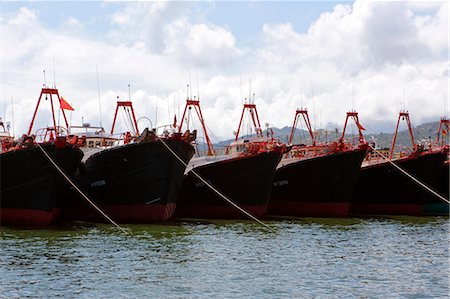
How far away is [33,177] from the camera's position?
30.7 metres

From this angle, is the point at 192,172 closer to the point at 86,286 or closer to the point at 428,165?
the point at 428,165

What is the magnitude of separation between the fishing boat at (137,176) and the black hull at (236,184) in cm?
403

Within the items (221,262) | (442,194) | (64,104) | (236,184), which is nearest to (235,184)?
(236,184)

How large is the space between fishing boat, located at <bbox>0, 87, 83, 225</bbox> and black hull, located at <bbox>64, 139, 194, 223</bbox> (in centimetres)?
232

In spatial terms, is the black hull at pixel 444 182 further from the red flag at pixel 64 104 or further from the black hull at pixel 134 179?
the red flag at pixel 64 104

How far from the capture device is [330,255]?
23.7 meters

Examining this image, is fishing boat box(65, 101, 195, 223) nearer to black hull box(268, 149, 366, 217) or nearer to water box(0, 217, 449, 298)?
water box(0, 217, 449, 298)

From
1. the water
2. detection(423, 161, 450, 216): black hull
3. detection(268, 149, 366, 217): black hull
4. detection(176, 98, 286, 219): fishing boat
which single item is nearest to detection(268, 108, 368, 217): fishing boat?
detection(268, 149, 366, 217): black hull

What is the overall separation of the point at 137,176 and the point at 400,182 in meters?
21.6

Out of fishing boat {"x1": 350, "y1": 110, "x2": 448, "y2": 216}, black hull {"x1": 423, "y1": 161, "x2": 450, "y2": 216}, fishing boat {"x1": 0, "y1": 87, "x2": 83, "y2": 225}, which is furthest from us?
black hull {"x1": 423, "y1": 161, "x2": 450, "y2": 216}

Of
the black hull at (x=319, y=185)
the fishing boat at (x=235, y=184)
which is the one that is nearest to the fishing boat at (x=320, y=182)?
the black hull at (x=319, y=185)

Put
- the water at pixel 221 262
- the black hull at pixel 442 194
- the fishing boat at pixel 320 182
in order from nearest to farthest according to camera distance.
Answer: the water at pixel 221 262
the fishing boat at pixel 320 182
the black hull at pixel 442 194

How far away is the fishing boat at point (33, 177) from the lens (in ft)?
99.5

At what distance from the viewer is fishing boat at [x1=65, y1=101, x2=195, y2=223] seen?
108ft
